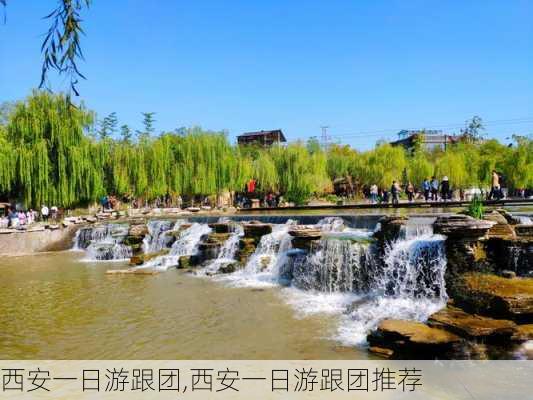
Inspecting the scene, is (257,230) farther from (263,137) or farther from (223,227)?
(263,137)

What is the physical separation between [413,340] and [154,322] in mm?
4288

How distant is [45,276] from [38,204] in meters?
9.01

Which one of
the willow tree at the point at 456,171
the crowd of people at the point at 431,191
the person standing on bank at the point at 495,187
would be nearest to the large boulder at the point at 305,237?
the crowd of people at the point at 431,191

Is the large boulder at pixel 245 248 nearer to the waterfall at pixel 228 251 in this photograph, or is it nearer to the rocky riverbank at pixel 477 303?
the waterfall at pixel 228 251

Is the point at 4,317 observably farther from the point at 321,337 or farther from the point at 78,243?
the point at 78,243

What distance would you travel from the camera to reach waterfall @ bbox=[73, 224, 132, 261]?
1778cm

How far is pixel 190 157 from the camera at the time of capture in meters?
28.5

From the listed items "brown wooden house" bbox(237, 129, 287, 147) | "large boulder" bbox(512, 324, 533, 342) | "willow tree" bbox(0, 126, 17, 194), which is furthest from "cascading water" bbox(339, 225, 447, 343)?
"brown wooden house" bbox(237, 129, 287, 147)

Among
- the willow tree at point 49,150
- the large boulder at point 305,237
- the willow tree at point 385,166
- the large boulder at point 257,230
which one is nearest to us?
the large boulder at point 305,237

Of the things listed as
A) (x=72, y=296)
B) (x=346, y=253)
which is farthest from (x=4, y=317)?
(x=346, y=253)

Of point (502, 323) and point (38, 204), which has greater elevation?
point (38, 204)

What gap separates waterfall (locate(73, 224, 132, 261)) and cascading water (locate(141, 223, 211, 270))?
2.25 metres

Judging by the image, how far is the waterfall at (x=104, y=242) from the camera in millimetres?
17781

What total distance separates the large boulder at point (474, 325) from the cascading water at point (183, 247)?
9.47m
